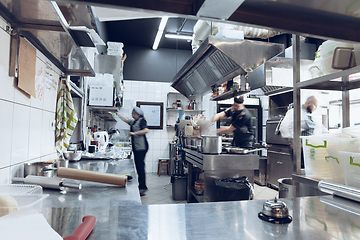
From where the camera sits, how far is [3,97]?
1.12 m

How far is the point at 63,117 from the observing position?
6.81ft

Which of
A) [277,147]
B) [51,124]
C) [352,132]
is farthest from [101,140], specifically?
[277,147]

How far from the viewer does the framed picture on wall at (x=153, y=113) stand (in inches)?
269

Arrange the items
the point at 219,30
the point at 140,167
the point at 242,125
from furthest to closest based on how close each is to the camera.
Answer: the point at 140,167 < the point at 242,125 < the point at 219,30

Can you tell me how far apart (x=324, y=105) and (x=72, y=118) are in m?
4.57

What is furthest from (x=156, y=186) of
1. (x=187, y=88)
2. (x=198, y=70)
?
(x=198, y=70)

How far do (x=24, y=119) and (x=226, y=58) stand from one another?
Answer: 2318 mm

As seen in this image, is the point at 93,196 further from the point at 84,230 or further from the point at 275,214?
the point at 275,214

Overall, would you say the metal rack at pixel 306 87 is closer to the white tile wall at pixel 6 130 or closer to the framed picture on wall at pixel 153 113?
the white tile wall at pixel 6 130

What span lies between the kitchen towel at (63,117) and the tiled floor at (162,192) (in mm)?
2095

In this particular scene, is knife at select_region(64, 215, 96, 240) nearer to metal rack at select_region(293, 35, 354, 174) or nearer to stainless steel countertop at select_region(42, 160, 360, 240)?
stainless steel countertop at select_region(42, 160, 360, 240)

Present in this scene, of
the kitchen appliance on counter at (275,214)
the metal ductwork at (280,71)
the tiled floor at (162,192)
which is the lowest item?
the tiled floor at (162,192)

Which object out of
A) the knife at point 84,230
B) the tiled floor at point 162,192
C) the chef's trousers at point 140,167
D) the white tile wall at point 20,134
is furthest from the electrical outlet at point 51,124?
the chef's trousers at point 140,167

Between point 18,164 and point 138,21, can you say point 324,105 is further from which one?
point 18,164
